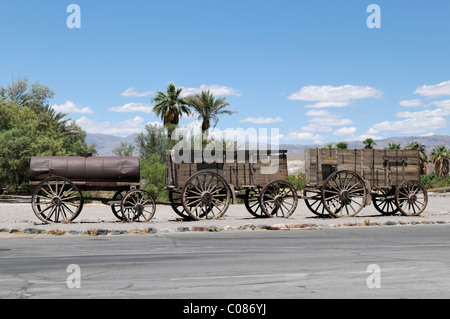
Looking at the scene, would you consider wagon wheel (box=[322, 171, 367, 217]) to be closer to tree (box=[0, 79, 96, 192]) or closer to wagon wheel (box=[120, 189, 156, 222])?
wagon wheel (box=[120, 189, 156, 222])

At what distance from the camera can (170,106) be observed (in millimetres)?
63094

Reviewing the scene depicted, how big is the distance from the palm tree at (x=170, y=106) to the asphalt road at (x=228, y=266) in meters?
47.1

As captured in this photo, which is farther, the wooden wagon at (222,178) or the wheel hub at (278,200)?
the wheel hub at (278,200)

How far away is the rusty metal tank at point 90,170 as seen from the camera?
1995cm

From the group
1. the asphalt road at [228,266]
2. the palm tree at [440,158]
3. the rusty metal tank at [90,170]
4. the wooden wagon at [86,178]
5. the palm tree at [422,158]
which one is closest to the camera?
the asphalt road at [228,266]

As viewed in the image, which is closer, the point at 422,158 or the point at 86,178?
the point at 86,178

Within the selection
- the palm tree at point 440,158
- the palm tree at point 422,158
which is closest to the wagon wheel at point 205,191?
the palm tree at point 422,158

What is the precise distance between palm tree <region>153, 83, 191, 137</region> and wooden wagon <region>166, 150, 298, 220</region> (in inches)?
1627

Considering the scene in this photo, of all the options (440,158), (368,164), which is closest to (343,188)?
(368,164)

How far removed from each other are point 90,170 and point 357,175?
10272 millimetres

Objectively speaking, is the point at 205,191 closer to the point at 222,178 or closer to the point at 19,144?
the point at 222,178

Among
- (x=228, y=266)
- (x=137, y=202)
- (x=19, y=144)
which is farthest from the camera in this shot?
(x=19, y=144)

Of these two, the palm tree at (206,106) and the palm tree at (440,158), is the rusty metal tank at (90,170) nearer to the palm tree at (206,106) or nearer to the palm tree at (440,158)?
the palm tree at (206,106)
